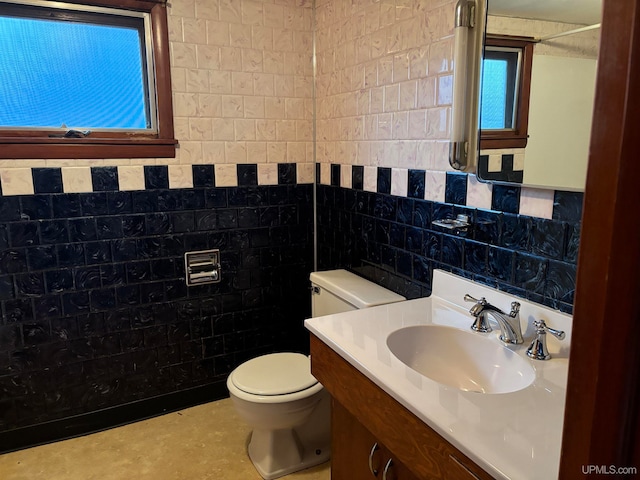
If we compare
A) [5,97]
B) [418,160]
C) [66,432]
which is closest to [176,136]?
[5,97]

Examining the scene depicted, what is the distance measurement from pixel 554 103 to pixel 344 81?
115 cm

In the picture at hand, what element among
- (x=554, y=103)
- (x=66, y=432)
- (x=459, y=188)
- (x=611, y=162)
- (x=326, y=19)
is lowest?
(x=66, y=432)

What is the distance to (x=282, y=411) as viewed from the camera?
1.90 m

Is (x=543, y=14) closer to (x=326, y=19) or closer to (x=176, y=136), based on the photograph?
(x=326, y=19)

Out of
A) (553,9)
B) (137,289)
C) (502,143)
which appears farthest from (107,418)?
(553,9)

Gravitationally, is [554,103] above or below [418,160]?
above

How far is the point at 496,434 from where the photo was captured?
948 millimetres

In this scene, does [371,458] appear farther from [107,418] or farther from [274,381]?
[107,418]

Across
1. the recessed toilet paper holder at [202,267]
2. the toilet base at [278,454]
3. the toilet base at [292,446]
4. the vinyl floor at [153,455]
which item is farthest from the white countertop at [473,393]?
the recessed toilet paper holder at [202,267]

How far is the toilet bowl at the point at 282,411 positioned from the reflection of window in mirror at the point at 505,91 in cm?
117

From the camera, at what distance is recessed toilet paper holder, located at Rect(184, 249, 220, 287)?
2.40 meters

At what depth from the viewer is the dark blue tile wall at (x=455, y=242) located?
132 cm

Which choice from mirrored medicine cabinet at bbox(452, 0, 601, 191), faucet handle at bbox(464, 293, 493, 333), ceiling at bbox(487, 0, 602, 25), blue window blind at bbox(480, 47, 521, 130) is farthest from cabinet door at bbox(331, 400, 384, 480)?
ceiling at bbox(487, 0, 602, 25)

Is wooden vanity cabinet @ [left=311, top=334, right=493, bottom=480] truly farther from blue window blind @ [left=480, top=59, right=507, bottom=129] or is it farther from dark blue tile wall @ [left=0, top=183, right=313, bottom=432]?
dark blue tile wall @ [left=0, top=183, right=313, bottom=432]
